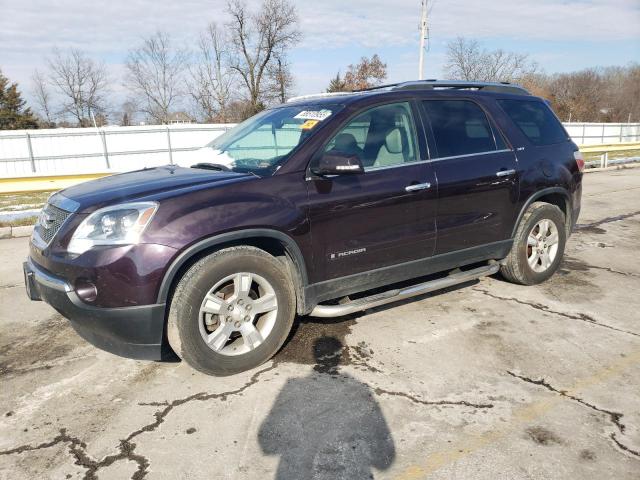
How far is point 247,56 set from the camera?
4375cm

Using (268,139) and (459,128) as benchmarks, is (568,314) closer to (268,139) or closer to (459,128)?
(459,128)

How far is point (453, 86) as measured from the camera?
4.48m

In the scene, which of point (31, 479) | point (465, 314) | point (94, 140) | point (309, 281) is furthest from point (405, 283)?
point (94, 140)

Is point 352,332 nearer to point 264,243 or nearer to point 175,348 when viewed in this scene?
point 264,243

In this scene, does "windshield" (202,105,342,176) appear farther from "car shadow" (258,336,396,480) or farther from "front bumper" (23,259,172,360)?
"car shadow" (258,336,396,480)

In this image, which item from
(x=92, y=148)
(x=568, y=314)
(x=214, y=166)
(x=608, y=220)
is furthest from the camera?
(x=92, y=148)

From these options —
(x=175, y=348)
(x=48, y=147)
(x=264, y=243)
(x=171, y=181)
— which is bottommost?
(x=175, y=348)

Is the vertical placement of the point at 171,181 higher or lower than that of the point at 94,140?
lower

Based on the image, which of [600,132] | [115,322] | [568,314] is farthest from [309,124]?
[600,132]

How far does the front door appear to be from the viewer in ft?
11.4

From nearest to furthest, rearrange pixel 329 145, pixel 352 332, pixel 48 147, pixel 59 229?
pixel 59 229, pixel 329 145, pixel 352 332, pixel 48 147

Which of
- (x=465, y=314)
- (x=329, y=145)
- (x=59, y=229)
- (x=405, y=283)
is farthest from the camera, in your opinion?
(x=405, y=283)

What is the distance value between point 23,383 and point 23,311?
61.5 inches

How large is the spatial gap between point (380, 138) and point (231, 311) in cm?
175
